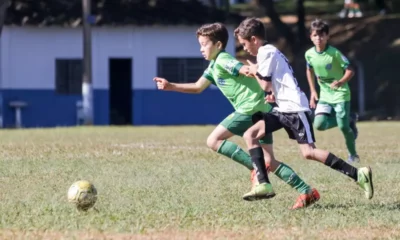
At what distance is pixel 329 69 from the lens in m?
15.2

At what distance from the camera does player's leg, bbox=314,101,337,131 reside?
15.1 meters

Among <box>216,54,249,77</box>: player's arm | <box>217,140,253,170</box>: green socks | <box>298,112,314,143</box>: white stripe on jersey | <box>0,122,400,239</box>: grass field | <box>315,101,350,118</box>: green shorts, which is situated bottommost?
<box>0,122,400,239</box>: grass field

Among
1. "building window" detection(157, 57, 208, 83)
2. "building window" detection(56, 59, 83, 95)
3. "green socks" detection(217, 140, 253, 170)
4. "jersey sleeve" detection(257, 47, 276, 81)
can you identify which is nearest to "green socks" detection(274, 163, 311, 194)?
"green socks" detection(217, 140, 253, 170)

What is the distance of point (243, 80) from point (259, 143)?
2.26 feet

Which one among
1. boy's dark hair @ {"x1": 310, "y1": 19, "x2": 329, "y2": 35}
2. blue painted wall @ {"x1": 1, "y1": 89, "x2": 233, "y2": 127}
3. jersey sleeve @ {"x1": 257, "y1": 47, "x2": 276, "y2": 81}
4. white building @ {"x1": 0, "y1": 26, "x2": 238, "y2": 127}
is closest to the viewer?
jersey sleeve @ {"x1": 257, "y1": 47, "x2": 276, "y2": 81}

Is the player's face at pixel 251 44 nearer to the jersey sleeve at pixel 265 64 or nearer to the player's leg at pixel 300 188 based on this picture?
the jersey sleeve at pixel 265 64

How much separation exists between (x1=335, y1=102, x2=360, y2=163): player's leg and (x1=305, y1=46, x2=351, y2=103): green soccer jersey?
0.10 metres

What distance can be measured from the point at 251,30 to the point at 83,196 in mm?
2059

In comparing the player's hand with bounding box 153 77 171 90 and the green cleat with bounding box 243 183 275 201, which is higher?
the player's hand with bounding box 153 77 171 90

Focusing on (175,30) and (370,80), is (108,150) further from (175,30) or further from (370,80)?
(370,80)

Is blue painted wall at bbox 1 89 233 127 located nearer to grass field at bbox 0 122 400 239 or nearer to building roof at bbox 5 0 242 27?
building roof at bbox 5 0 242 27

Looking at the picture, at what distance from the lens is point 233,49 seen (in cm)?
3900

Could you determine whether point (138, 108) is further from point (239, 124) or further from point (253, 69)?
point (253, 69)

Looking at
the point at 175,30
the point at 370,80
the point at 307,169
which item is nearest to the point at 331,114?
the point at 307,169
